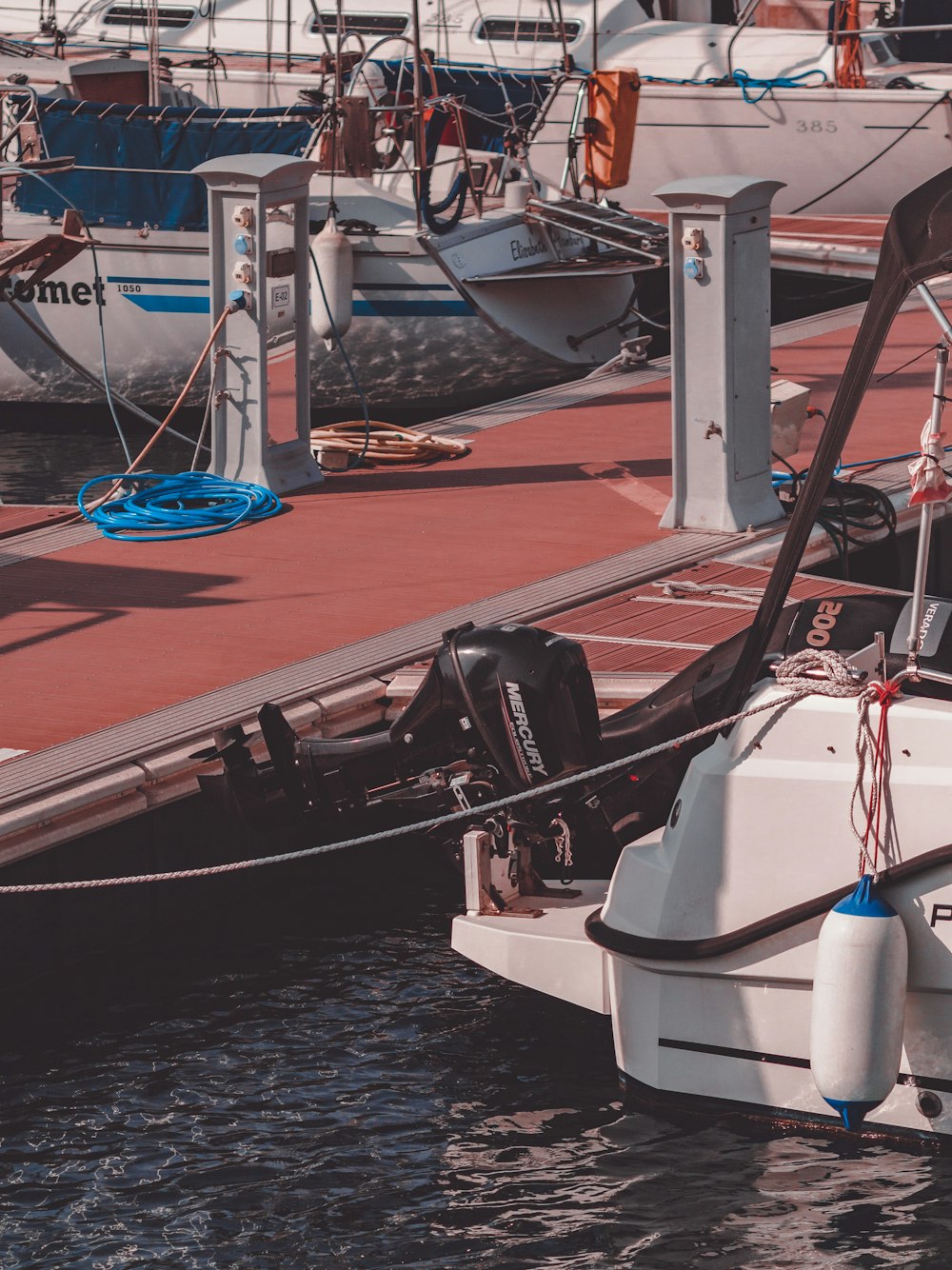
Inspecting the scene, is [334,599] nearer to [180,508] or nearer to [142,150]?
[180,508]

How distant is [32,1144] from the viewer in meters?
5.37

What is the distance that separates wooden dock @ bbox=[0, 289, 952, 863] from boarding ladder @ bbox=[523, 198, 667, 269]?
343 cm

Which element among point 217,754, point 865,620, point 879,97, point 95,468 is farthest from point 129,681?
point 879,97

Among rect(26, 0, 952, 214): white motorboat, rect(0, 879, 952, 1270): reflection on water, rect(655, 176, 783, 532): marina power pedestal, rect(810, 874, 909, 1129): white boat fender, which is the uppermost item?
rect(26, 0, 952, 214): white motorboat

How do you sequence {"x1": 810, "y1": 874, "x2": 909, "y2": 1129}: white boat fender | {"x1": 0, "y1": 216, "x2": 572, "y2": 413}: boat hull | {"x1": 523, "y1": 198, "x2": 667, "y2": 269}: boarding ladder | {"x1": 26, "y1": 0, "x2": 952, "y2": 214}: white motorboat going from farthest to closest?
{"x1": 26, "y1": 0, "x2": 952, "y2": 214}: white motorboat, {"x1": 0, "y1": 216, "x2": 572, "y2": 413}: boat hull, {"x1": 523, "y1": 198, "x2": 667, "y2": 269}: boarding ladder, {"x1": 810, "y1": 874, "x2": 909, "y2": 1129}: white boat fender

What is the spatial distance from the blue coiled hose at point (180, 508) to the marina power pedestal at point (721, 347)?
2158 millimetres

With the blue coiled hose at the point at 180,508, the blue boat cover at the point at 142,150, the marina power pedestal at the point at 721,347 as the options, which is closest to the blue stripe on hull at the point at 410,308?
the blue boat cover at the point at 142,150

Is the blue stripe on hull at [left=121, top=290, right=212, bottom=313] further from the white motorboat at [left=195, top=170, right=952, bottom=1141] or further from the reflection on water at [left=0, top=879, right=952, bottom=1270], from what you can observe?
the white motorboat at [left=195, top=170, right=952, bottom=1141]

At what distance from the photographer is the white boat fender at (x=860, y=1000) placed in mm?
4773

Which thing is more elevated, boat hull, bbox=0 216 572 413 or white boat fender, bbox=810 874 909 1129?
boat hull, bbox=0 216 572 413

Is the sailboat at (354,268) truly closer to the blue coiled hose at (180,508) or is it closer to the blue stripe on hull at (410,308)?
the blue stripe on hull at (410,308)

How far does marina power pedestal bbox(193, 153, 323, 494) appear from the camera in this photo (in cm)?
972

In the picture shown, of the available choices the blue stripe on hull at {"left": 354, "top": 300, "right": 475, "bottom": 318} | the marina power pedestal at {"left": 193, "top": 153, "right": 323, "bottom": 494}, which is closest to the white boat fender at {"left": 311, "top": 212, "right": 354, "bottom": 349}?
the blue stripe on hull at {"left": 354, "top": 300, "right": 475, "bottom": 318}

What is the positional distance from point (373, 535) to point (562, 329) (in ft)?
21.3
